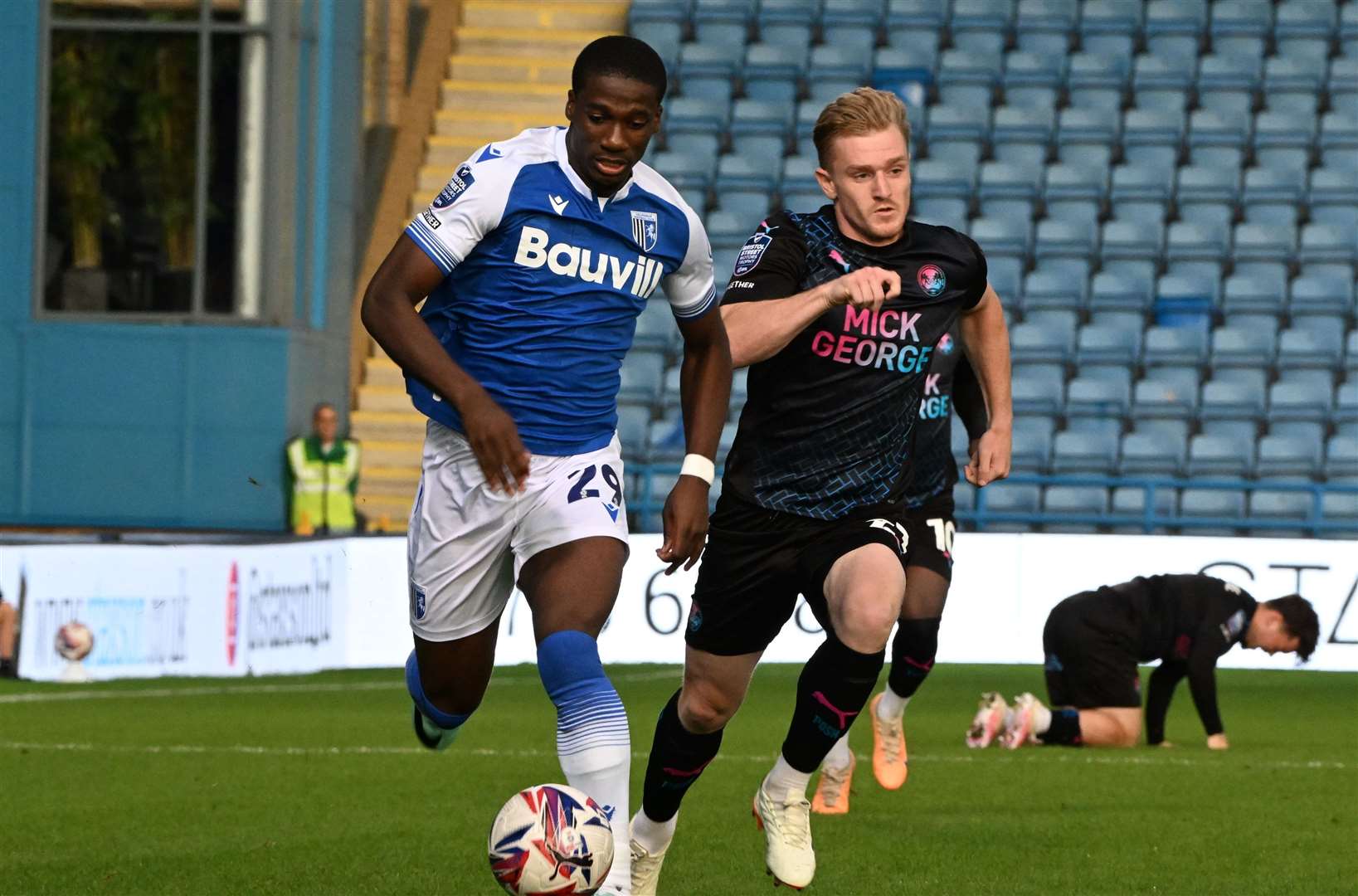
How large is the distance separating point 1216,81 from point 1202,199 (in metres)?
1.47

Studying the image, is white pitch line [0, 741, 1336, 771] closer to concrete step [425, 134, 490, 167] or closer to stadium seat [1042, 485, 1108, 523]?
stadium seat [1042, 485, 1108, 523]

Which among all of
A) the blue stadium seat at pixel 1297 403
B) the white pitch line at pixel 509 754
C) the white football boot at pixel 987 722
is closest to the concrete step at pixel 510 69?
the blue stadium seat at pixel 1297 403

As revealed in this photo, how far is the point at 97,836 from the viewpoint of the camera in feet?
22.2

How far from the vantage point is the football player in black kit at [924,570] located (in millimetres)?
7598

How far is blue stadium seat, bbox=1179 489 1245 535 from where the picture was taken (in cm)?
1778

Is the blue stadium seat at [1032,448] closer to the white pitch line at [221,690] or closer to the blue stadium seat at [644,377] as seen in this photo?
the blue stadium seat at [644,377]

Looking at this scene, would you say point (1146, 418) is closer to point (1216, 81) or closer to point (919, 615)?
point (1216, 81)

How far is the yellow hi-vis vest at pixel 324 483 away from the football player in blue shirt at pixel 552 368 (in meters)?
12.3

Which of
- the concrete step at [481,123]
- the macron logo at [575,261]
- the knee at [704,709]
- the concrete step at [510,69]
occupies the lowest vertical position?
the knee at [704,709]

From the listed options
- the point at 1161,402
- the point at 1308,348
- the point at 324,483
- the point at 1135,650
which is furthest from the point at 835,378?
the point at 1308,348

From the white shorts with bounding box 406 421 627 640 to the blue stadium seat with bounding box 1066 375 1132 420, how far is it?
13864 mm

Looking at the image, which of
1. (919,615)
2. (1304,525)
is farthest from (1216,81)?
(919,615)

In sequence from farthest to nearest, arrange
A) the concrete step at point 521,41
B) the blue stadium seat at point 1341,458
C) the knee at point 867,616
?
the concrete step at point 521,41 → the blue stadium seat at point 1341,458 → the knee at point 867,616

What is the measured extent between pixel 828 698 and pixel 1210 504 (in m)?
13.2
